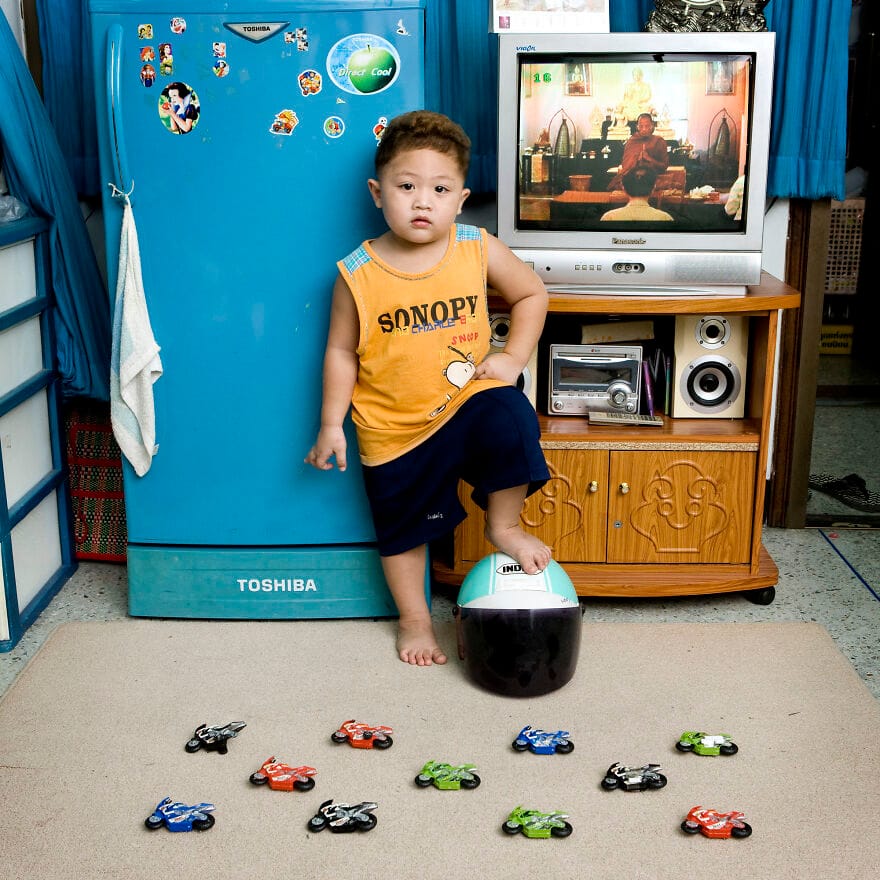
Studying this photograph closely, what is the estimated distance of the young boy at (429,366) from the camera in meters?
2.20

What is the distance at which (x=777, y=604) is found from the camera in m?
2.64

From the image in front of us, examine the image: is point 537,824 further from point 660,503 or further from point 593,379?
point 593,379

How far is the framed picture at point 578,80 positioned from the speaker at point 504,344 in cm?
52

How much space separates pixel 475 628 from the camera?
2.19m

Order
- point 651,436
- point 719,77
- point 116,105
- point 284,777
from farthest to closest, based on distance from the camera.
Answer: point 651,436, point 719,77, point 116,105, point 284,777

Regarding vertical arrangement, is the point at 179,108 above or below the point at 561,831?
above

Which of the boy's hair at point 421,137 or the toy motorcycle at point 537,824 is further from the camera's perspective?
the boy's hair at point 421,137

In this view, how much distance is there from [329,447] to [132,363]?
1.54 ft

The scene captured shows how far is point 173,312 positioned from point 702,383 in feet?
4.14

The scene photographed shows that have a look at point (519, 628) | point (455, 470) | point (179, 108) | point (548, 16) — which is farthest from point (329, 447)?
point (548, 16)

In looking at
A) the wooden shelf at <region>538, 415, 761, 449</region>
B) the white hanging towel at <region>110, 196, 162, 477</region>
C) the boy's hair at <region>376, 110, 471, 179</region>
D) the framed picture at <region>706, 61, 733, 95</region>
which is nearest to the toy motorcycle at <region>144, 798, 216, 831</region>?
the white hanging towel at <region>110, 196, 162, 477</region>

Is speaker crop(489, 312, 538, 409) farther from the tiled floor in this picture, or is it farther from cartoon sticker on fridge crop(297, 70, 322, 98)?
cartoon sticker on fridge crop(297, 70, 322, 98)

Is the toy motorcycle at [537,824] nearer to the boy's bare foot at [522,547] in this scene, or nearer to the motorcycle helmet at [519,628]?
the motorcycle helmet at [519,628]

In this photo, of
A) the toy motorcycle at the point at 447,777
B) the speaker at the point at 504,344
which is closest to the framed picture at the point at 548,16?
the speaker at the point at 504,344
